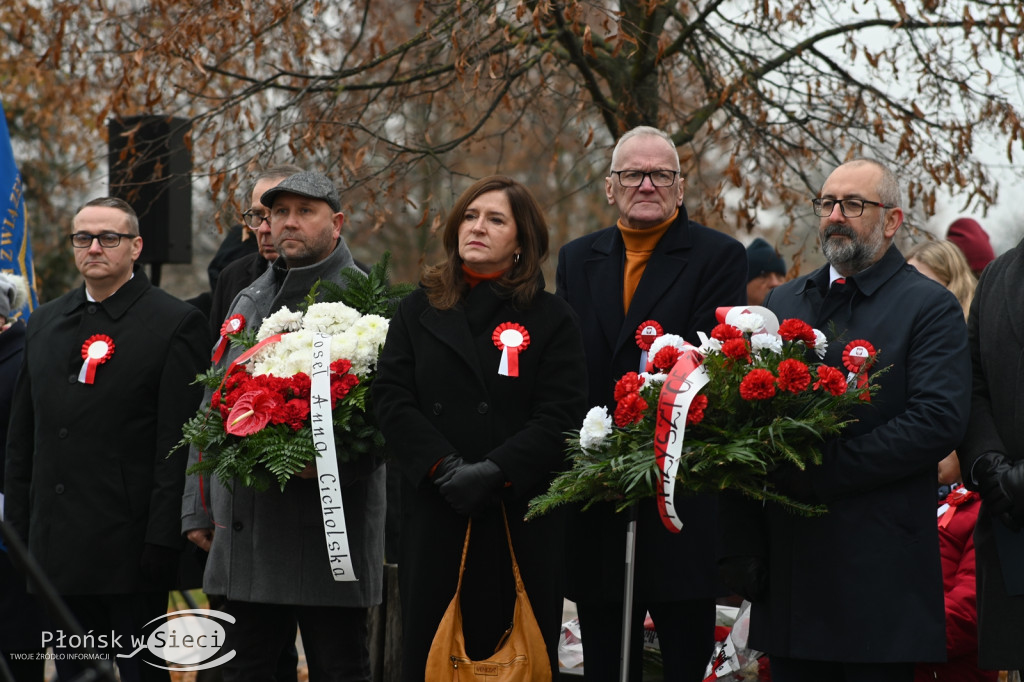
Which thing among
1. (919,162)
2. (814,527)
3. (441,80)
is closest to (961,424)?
(814,527)

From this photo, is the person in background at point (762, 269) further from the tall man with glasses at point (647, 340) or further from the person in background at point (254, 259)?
the person in background at point (254, 259)

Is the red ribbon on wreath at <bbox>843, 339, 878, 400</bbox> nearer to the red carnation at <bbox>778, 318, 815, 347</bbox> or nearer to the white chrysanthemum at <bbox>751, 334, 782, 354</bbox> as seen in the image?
the red carnation at <bbox>778, 318, 815, 347</bbox>

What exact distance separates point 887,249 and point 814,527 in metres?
1.05

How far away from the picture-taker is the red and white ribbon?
12.6ft

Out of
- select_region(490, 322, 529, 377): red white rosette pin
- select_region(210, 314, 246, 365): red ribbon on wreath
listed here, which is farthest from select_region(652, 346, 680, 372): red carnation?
select_region(210, 314, 246, 365): red ribbon on wreath

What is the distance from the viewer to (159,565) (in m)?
5.20

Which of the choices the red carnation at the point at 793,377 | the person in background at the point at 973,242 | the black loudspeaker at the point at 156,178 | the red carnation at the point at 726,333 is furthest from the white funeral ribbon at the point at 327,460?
the person in background at the point at 973,242

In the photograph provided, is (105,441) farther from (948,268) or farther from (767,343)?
(948,268)

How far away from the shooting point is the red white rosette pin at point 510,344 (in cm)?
441

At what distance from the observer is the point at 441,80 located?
8578 millimetres

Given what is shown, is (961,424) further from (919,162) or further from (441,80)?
(441,80)

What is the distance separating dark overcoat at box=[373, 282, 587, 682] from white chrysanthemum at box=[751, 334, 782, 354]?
2.35 feet

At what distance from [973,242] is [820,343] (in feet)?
14.3

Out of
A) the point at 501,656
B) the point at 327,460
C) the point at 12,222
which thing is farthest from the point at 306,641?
the point at 12,222
